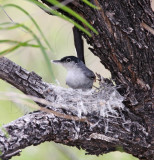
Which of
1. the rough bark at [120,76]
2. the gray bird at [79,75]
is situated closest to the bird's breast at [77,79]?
the gray bird at [79,75]

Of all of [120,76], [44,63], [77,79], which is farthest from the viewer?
[44,63]

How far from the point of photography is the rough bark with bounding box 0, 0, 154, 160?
2.32 m

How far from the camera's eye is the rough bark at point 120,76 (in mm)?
2320

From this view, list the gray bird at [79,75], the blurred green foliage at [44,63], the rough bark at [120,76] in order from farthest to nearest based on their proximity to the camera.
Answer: the blurred green foliage at [44,63], the gray bird at [79,75], the rough bark at [120,76]

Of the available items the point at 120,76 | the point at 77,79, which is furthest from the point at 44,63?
the point at 120,76

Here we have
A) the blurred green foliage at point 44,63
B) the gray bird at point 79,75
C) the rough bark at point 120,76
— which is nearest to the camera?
the rough bark at point 120,76

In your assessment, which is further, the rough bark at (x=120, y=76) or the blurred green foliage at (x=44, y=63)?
the blurred green foliage at (x=44, y=63)

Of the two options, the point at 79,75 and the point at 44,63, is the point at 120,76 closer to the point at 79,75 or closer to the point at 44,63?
the point at 79,75

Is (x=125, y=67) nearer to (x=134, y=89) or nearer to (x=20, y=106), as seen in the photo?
(x=134, y=89)

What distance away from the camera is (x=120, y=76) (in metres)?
2.51

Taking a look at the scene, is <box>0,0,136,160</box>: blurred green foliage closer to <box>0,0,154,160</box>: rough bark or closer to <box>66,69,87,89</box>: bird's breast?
<box>66,69,87,89</box>: bird's breast

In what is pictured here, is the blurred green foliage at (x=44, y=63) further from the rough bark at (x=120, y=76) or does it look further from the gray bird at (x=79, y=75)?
the rough bark at (x=120, y=76)

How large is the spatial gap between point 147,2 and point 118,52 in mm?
422

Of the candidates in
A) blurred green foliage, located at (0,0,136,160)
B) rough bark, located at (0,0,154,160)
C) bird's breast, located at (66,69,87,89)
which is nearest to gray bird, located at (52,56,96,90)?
bird's breast, located at (66,69,87,89)
